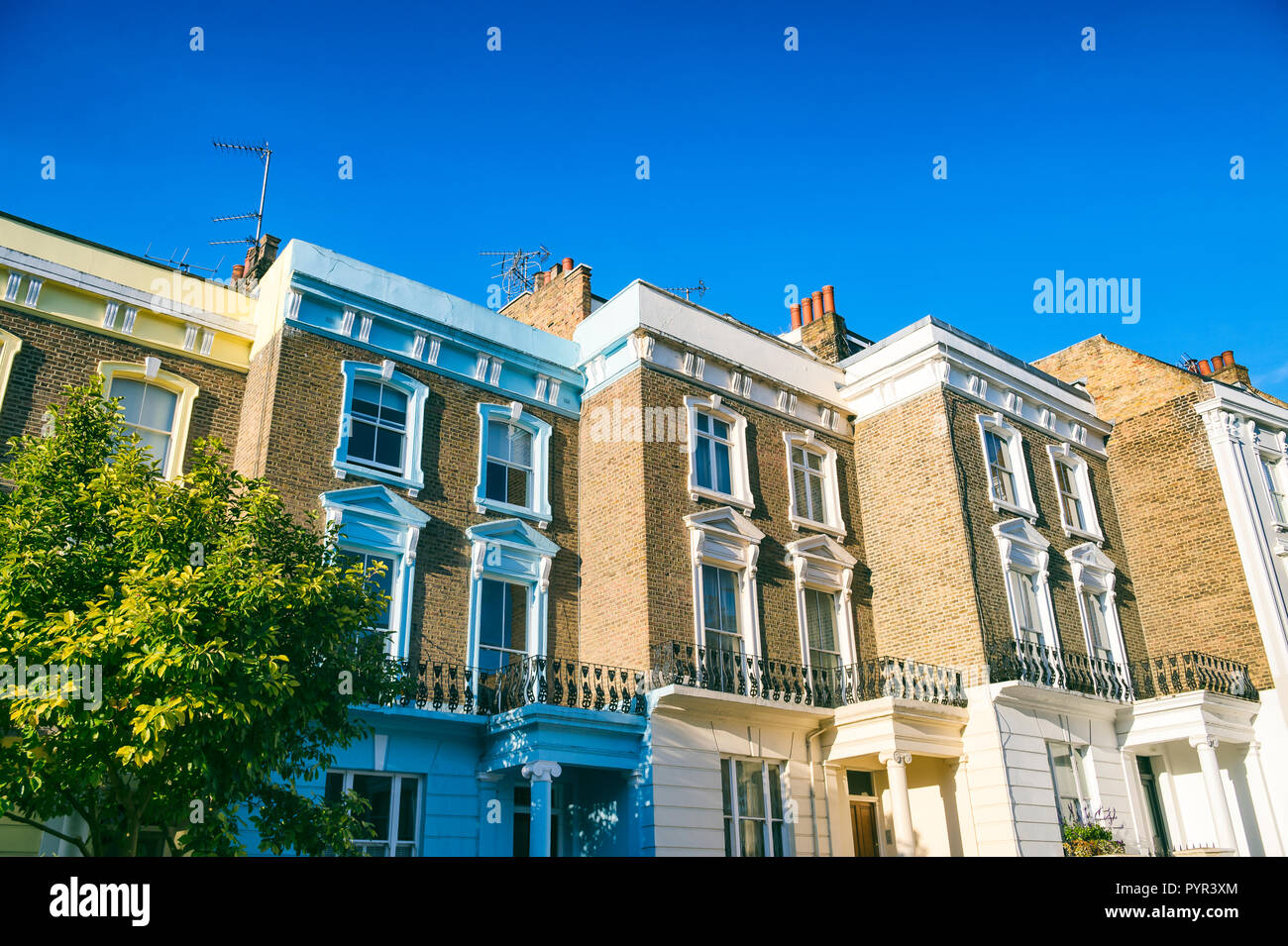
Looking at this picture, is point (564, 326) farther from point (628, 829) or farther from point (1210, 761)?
point (1210, 761)

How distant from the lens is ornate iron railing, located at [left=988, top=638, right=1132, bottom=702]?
18.3 metres

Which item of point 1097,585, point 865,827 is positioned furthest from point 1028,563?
point 865,827

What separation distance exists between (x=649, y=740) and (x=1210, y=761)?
11.3m

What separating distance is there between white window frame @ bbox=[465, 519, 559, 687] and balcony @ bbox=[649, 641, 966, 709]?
2303 mm

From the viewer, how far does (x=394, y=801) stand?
14.1 meters

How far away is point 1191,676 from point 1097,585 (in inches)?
116

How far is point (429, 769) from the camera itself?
14422 millimetres

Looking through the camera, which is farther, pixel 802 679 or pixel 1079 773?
pixel 1079 773

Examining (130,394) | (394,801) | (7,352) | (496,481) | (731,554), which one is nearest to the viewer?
(394,801)

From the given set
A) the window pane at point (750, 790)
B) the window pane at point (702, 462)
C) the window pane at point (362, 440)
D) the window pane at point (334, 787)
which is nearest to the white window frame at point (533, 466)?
the window pane at point (362, 440)

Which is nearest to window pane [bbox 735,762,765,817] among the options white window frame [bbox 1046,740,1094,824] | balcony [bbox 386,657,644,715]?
balcony [bbox 386,657,644,715]

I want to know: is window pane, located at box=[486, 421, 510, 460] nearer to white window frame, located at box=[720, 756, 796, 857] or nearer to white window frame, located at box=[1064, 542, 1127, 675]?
white window frame, located at box=[720, 756, 796, 857]

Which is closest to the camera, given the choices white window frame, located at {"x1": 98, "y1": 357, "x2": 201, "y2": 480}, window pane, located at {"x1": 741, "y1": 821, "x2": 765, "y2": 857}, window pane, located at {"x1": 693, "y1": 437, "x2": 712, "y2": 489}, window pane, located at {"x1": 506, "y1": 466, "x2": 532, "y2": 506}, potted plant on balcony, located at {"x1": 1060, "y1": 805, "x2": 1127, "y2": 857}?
white window frame, located at {"x1": 98, "y1": 357, "x2": 201, "y2": 480}

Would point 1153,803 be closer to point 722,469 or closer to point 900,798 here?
point 900,798
